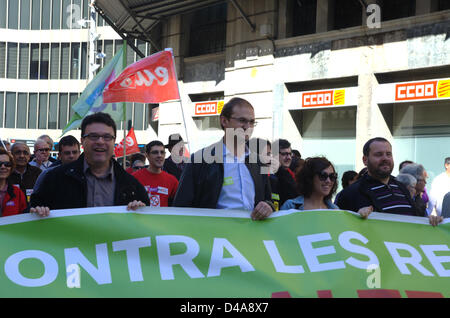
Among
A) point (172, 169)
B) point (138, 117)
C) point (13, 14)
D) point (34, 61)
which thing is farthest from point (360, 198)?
point (13, 14)

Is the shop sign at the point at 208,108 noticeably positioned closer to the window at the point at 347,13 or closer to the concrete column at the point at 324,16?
the concrete column at the point at 324,16

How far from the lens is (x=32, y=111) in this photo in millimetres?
40438

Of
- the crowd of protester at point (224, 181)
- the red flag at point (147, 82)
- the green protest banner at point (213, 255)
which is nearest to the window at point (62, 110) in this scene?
the red flag at point (147, 82)

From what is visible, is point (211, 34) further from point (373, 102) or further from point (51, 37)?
point (51, 37)

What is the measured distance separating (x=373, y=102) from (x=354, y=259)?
11028 millimetres

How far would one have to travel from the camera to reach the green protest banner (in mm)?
3422

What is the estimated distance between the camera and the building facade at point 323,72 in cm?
1328

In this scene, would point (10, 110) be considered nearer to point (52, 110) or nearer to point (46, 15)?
point (52, 110)

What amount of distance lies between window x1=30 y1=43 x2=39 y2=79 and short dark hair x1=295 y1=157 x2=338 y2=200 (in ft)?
128

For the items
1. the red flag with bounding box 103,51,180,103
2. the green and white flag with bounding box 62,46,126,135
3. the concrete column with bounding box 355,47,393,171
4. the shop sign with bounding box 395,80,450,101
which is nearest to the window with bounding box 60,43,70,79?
the concrete column with bounding box 355,47,393,171

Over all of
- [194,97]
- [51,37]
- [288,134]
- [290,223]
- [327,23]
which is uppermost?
[51,37]

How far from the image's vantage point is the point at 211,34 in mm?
19953

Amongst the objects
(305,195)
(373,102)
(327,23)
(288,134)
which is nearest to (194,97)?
(288,134)
